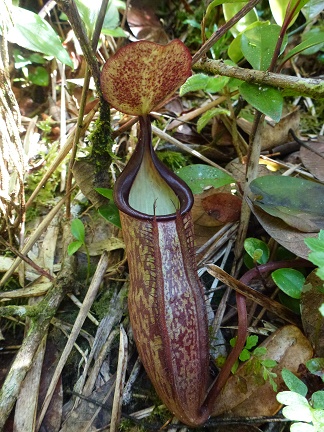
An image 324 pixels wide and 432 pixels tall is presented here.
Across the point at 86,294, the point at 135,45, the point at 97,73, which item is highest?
the point at 135,45

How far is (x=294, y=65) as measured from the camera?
89.8 inches

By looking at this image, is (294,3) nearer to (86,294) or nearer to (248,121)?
(248,121)

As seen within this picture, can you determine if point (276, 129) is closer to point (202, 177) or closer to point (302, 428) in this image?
point (202, 177)

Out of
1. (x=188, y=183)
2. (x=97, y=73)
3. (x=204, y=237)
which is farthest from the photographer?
(x=204, y=237)

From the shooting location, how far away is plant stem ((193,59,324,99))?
4.00 ft

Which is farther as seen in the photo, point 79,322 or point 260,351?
point 79,322

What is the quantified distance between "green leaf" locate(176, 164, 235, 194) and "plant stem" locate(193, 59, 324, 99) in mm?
345

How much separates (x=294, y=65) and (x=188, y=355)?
1768mm

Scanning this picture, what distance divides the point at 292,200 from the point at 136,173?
1.81ft

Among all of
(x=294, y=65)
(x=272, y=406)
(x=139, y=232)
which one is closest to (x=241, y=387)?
(x=272, y=406)

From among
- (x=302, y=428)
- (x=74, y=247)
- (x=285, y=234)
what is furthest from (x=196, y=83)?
(x=302, y=428)

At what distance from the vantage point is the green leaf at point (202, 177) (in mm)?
1491

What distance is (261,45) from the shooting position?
138 centimetres

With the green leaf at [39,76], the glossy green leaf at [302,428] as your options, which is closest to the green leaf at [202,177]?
the glossy green leaf at [302,428]
